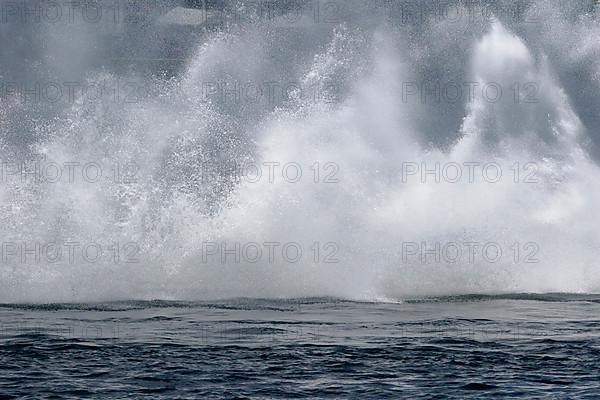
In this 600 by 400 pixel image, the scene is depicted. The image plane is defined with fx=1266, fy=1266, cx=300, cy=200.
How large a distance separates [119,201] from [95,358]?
752 cm

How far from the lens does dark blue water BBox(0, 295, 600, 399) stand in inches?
533

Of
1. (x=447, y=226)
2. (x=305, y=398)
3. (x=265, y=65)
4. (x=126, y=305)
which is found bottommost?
(x=305, y=398)

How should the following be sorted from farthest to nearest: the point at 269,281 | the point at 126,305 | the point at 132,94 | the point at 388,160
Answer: the point at 132,94, the point at 388,160, the point at 269,281, the point at 126,305

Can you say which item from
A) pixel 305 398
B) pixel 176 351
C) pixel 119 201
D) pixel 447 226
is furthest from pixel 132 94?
pixel 305 398

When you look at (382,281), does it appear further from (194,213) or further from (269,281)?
(194,213)

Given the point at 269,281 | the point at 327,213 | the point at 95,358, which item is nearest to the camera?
the point at 95,358

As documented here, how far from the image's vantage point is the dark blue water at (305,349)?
13.5 m

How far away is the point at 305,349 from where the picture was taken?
51.3 feet

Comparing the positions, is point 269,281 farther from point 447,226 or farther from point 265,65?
point 265,65

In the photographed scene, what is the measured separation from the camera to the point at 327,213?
71.9ft

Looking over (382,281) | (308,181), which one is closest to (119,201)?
(308,181)

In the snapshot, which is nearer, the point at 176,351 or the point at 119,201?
the point at 176,351

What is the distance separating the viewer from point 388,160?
23656 millimetres

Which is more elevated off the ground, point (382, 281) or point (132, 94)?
point (132, 94)
